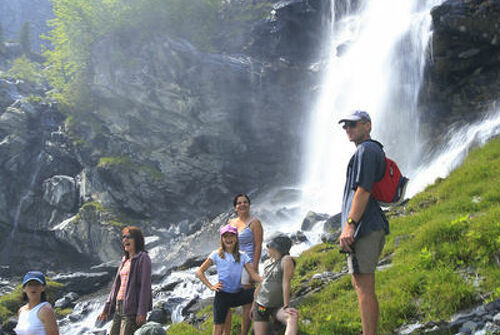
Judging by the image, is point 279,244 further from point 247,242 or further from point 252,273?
point 247,242

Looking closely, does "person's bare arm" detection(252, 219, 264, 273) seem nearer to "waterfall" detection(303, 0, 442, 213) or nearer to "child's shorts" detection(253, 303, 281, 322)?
"child's shorts" detection(253, 303, 281, 322)

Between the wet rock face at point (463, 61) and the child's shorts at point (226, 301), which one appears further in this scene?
the wet rock face at point (463, 61)

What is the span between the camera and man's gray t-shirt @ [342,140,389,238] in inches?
165

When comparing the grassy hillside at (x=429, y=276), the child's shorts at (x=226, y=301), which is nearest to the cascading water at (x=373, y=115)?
the grassy hillside at (x=429, y=276)

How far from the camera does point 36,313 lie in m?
5.24

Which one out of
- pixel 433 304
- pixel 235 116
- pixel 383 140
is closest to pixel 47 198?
pixel 235 116

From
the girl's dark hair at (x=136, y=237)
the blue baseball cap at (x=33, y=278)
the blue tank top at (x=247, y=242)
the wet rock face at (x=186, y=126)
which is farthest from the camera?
the wet rock face at (x=186, y=126)

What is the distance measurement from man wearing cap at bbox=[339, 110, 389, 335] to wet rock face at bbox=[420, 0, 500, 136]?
23.2 metres

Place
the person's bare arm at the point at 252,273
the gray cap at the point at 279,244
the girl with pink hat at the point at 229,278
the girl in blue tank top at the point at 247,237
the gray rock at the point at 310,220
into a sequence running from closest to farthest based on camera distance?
the gray cap at the point at 279,244, the person's bare arm at the point at 252,273, the girl with pink hat at the point at 229,278, the girl in blue tank top at the point at 247,237, the gray rock at the point at 310,220

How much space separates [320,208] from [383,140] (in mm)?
7855

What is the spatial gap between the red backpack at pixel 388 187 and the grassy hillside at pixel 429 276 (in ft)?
6.53

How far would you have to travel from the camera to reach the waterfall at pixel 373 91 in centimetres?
2819

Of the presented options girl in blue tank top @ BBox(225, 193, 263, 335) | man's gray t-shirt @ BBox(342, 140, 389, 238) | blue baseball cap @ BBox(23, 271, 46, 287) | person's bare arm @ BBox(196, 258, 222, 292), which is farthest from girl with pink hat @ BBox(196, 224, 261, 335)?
blue baseball cap @ BBox(23, 271, 46, 287)

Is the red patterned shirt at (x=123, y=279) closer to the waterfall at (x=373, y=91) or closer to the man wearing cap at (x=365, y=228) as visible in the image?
the man wearing cap at (x=365, y=228)
